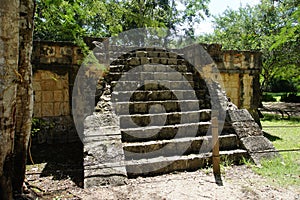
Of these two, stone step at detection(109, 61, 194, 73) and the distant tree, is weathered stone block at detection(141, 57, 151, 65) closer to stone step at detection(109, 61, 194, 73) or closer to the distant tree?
stone step at detection(109, 61, 194, 73)

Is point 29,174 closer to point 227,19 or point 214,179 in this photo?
point 214,179

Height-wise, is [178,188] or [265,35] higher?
[265,35]

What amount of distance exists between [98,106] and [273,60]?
40.8ft

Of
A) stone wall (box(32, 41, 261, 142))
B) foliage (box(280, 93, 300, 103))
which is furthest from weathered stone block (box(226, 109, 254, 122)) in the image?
foliage (box(280, 93, 300, 103))

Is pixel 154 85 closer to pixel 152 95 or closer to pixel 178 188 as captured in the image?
pixel 152 95

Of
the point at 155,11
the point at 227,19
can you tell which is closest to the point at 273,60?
the point at 227,19

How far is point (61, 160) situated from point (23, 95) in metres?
2.31

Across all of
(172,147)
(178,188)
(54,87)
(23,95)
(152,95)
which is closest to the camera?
(23,95)

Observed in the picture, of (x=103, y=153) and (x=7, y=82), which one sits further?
(x=103, y=153)

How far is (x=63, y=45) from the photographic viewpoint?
5.90 meters

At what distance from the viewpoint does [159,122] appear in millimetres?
4926

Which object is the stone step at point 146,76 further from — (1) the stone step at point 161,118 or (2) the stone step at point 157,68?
(1) the stone step at point 161,118

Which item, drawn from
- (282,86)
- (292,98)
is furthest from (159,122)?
(282,86)

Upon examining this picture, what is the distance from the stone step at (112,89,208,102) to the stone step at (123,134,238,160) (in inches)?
48.3
